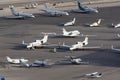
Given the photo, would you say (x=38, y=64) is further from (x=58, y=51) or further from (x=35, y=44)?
(x=35, y=44)

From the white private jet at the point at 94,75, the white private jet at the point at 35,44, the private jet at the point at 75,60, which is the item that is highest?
the white private jet at the point at 35,44

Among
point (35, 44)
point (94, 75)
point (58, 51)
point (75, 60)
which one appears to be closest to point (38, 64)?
point (75, 60)

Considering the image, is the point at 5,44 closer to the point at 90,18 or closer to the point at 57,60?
the point at 57,60

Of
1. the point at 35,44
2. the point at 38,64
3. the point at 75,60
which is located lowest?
the point at 38,64

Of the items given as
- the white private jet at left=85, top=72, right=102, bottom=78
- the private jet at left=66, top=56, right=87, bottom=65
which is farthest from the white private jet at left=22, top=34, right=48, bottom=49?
the white private jet at left=85, top=72, right=102, bottom=78

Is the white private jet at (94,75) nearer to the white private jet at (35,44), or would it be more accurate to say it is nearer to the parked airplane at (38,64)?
the parked airplane at (38,64)

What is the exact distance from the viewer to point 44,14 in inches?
6703

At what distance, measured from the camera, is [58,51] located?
343 feet

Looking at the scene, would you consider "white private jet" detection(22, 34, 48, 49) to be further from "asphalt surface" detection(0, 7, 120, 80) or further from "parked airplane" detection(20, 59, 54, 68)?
"parked airplane" detection(20, 59, 54, 68)

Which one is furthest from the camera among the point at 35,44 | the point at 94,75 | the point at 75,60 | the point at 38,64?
the point at 35,44

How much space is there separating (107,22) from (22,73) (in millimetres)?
65974

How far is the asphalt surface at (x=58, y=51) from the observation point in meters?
85.1

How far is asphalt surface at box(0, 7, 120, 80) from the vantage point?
85062 mm

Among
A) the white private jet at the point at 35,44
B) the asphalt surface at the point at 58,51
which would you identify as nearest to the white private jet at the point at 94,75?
the asphalt surface at the point at 58,51
